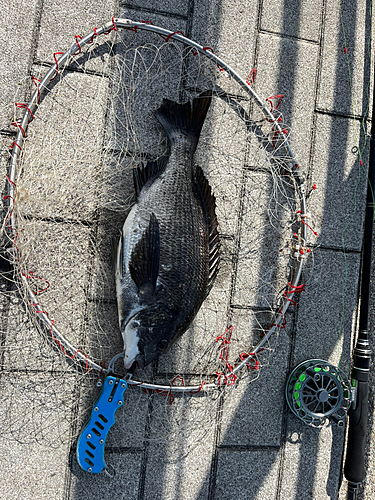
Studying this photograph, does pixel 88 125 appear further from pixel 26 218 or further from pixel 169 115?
pixel 26 218

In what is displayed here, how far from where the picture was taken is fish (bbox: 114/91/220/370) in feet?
7.52

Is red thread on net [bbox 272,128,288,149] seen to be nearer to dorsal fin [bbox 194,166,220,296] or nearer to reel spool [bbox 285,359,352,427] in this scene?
dorsal fin [bbox 194,166,220,296]

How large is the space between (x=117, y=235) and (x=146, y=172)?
0.39 meters

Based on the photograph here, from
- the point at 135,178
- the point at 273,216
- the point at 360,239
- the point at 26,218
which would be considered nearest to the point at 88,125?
the point at 135,178

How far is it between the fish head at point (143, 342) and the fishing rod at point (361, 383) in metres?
1.25

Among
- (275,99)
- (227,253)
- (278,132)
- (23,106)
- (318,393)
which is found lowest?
(318,393)

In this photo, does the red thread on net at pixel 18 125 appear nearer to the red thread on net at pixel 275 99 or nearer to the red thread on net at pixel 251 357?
the red thread on net at pixel 275 99

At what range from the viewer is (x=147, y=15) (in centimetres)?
262

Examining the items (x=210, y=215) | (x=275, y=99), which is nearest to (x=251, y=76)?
(x=275, y=99)

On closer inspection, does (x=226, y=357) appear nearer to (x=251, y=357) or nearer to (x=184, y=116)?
(x=251, y=357)

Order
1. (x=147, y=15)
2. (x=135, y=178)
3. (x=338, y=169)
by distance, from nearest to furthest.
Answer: (x=135, y=178), (x=147, y=15), (x=338, y=169)

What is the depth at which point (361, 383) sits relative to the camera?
8.93 ft

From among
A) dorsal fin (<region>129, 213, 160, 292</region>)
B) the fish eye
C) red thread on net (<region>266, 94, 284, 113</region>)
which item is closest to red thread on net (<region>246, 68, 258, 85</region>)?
red thread on net (<region>266, 94, 284, 113</region>)

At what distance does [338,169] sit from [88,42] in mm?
1744
